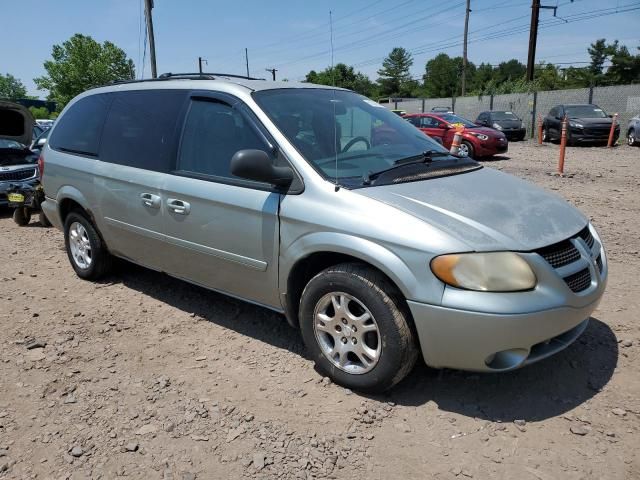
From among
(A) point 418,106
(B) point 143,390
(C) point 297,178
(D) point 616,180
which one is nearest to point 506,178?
(C) point 297,178

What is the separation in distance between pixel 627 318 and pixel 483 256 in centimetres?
208

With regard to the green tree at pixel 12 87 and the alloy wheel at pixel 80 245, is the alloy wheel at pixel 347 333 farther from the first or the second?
the green tree at pixel 12 87

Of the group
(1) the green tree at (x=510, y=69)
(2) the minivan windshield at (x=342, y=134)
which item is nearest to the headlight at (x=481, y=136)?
(2) the minivan windshield at (x=342, y=134)

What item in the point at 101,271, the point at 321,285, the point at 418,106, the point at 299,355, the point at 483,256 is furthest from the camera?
the point at 418,106

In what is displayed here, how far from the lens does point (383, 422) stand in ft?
9.20

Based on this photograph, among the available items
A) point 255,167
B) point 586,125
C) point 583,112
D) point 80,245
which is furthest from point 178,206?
point 583,112

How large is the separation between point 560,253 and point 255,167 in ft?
5.63

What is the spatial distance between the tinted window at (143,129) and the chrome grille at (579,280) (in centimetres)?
272

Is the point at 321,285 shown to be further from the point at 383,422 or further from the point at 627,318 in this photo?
the point at 627,318

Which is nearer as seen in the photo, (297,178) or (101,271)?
(297,178)

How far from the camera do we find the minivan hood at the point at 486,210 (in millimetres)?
2643

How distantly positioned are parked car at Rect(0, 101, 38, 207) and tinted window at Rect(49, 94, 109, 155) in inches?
190

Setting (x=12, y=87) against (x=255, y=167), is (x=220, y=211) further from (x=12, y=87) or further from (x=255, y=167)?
(x=12, y=87)

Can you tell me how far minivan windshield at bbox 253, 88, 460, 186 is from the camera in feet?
10.6
